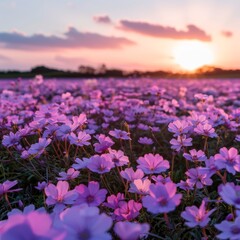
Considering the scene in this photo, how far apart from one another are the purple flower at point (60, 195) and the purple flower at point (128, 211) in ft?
0.64

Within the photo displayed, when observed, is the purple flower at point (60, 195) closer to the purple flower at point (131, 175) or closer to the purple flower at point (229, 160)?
the purple flower at point (131, 175)

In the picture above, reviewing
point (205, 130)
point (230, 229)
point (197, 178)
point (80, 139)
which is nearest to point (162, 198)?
point (230, 229)

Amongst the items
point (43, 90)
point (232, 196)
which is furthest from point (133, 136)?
point (43, 90)

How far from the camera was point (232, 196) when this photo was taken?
1.39 meters

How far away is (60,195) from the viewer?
5.33ft

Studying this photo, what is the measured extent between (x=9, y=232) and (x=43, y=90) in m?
8.61

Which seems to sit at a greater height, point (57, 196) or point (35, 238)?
point (35, 238)

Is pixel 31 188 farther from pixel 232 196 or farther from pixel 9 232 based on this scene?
pixel 9 232

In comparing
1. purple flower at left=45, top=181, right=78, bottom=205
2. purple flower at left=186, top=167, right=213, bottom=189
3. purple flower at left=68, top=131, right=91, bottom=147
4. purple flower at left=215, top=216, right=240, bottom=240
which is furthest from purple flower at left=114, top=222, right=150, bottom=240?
purple flower at left=68, top=131, right=91, bottom=147

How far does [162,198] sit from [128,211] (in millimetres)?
347

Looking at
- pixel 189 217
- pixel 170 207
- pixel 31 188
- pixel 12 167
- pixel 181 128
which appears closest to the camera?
pixel 170 207

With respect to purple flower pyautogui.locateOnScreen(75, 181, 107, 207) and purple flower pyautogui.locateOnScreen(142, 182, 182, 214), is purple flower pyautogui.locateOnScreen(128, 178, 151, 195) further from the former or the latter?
purple flower pyautogui.locateOnScreen(142, 182, 182, 214)

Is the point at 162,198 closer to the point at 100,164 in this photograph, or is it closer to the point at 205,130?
the point at 100,164

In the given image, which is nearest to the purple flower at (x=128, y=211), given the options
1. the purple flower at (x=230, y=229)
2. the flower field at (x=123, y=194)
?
the flower field at (x=123, y=194)
